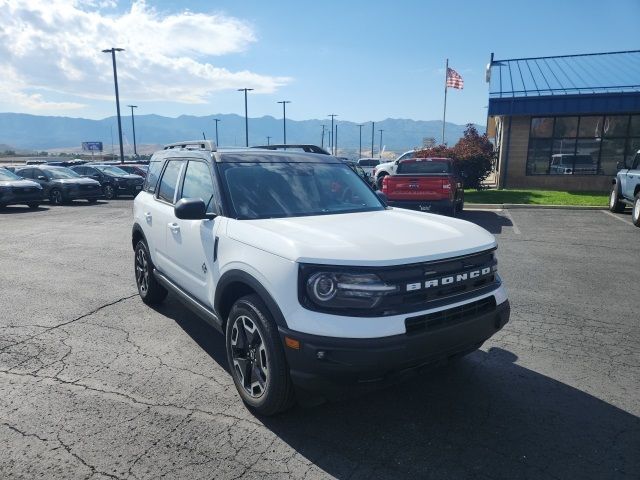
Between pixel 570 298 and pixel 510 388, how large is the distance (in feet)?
9.57

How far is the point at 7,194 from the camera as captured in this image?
632 inches

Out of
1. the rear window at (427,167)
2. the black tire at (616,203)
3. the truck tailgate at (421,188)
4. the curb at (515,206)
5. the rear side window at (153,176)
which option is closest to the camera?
the rear side window at (153,176)

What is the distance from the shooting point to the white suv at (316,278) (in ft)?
8.80

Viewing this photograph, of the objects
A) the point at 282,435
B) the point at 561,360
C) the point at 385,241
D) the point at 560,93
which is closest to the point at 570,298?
the point at 561,360

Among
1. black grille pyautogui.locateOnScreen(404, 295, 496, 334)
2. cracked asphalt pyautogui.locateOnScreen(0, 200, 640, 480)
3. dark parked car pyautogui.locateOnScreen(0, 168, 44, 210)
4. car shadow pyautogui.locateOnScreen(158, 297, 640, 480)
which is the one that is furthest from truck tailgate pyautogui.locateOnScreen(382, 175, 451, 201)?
dark parked car pyautogui.locateOnScreen(0, 168, 44, 210)

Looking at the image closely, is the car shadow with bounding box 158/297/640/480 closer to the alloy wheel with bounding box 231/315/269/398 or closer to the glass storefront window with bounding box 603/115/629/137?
the alloy wheel with bounding box 231/315/269/398

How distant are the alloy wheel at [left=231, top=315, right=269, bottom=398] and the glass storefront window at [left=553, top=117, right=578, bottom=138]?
2148 cm

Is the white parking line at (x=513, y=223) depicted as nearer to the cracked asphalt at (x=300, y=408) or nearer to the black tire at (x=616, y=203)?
the black tire at (x=616, y=203)

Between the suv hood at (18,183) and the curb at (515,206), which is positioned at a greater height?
the suv hood at (18,183)

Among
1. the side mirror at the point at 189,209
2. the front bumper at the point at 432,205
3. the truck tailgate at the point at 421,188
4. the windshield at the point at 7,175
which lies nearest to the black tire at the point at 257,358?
the side mirror at the point at 189,209

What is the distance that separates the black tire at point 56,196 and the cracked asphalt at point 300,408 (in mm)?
14330

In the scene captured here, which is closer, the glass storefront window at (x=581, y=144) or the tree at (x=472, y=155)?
the tree at (x=472, y=155)

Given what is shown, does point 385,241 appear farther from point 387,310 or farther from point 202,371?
point 202,371

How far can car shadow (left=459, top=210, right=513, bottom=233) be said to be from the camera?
11586mm
